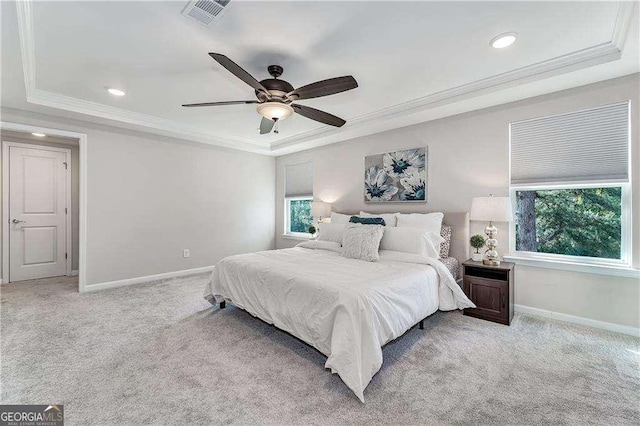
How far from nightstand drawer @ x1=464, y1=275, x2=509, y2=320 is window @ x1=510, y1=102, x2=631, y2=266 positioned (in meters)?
0.64

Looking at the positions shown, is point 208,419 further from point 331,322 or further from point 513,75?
point 513,75

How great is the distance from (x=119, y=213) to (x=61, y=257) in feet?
6.10

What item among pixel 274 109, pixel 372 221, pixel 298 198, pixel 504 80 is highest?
pixel 504 80

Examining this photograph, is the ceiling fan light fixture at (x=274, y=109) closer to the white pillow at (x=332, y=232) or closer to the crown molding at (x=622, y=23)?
the white pillow at (x=332, y=232)

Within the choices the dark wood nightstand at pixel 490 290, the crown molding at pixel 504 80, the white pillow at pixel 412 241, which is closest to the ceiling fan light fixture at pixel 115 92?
the crown molding at pixel 504 80

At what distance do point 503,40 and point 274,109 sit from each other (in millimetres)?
2001

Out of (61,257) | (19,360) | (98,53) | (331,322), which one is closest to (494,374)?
(331,322)

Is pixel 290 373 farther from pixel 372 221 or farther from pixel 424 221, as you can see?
pixel 424 221

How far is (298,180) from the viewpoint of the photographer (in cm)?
584

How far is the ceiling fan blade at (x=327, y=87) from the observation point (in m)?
2.21

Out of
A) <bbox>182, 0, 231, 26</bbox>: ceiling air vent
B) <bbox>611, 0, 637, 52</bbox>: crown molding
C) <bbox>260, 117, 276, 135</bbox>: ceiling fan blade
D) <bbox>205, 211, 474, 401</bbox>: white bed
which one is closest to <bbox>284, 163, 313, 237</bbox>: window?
<bbox>260, 117, 276, 135</bbox>: ceiling fan blade

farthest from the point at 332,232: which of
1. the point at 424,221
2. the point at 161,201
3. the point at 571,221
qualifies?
the point at 161,201

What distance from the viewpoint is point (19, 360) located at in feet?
7.15

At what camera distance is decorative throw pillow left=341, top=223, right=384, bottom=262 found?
121 inches
